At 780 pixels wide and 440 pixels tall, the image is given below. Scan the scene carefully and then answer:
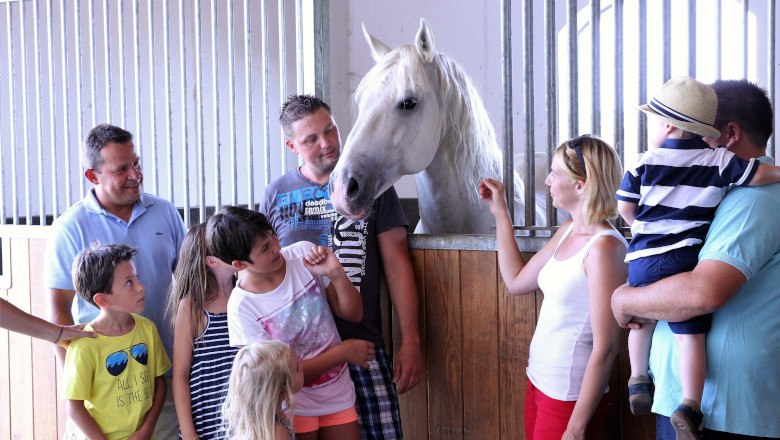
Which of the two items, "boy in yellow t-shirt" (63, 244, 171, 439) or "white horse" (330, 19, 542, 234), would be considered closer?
"boy in yellow t-shirt" (63, 244, 171, 439)

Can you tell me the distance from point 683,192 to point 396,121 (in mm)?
935

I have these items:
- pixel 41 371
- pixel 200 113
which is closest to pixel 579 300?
pixel 200 113

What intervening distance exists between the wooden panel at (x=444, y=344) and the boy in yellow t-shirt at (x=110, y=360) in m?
0.76

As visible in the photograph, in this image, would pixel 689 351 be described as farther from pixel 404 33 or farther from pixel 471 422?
pixel 404 33

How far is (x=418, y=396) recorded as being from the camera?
2.07m

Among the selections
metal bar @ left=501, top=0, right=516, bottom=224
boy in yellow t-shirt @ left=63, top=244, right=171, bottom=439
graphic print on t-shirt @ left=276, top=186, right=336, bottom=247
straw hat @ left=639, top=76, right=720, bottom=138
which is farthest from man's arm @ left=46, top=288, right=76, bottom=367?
straw hat @ left=639, top=76, right=720, bottom=138

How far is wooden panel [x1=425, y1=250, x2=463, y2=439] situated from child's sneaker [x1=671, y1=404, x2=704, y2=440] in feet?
2.64

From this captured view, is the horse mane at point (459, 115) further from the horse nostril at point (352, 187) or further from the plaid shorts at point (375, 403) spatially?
the plaid shorts at point (375, 403)

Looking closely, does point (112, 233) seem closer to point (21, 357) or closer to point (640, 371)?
point (21, 357)

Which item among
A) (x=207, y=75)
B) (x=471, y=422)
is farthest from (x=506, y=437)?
(x=207, y=75)

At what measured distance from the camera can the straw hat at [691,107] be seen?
1281 mm

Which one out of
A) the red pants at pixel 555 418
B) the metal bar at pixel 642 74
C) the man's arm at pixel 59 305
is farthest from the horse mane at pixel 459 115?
the man's arm at pixel 59 305

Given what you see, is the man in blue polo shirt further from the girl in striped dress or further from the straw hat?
the straw hat

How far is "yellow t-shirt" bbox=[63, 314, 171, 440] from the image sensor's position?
1.83 m
